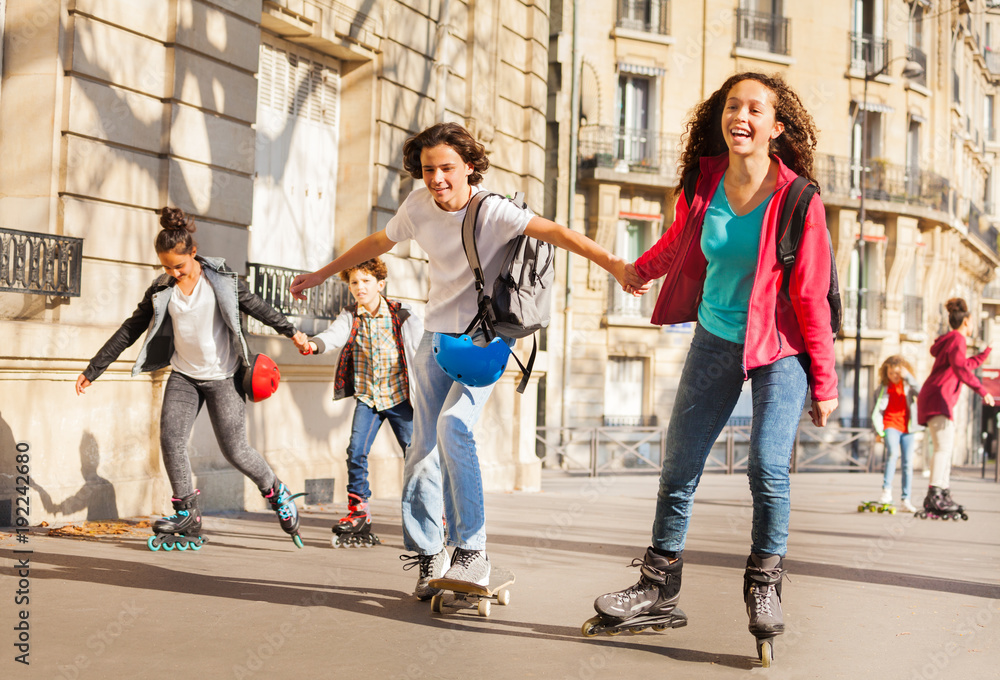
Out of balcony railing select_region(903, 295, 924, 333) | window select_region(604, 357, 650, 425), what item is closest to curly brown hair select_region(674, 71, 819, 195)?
window select_region(604, 357, 650, 425)

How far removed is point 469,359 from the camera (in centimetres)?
442

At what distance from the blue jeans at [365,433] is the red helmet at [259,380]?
2.41ft

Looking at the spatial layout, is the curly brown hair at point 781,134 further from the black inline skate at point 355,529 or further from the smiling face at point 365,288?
the black inline skate at point 355,529

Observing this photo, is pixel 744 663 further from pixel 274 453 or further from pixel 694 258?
pixel 274 453

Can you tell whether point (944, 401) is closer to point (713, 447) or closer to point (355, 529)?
point (355, 529)

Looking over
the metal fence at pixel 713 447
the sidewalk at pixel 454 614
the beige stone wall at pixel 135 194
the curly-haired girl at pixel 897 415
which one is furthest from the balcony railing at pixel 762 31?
the sidewalk at pixel 454 614

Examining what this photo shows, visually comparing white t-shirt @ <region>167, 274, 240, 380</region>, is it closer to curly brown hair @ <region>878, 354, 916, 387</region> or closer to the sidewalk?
the sidewalk

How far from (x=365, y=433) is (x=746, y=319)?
3494 mm

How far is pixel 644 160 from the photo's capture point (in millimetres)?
29781

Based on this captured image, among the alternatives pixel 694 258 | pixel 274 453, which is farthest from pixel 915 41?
pixel 694 258

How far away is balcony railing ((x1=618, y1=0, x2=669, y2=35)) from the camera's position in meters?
30.1

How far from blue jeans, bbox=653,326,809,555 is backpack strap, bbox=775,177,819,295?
0.36 m

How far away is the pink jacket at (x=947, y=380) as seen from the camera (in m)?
10.3

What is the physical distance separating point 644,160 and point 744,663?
87.8 ft
